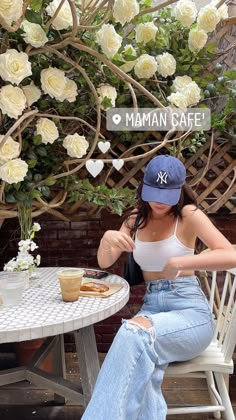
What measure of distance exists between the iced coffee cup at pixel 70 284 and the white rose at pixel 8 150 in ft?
1.57

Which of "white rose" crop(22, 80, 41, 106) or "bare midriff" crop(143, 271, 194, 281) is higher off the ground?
"white rose" crop(22, 80, 41, 106)

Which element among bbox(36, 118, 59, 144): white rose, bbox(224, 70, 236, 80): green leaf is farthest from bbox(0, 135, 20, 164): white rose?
bbox(224, 70, 236, 80): green leaf

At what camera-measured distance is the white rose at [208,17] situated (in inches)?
71.6

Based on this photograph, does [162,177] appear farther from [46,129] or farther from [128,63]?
[128,63]

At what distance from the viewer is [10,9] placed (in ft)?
4.33

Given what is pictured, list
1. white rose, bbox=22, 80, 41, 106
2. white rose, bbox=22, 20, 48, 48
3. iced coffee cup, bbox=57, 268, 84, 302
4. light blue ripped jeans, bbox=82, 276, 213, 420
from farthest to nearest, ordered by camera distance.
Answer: white rose, bbox=22, 80, 41, 106 → white rose, bbox=22, 20, 48, 48 → iced coffee cup, bbox=57, 268, 84, 302 → light blue ripped jeans, bbox=82, 276, 213, 420

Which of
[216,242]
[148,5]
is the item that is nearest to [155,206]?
[216,242]

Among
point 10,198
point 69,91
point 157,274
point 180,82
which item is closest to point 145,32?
point 180,82

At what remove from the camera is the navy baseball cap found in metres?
1.41

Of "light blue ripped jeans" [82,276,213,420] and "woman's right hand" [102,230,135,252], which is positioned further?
"woman's right hand" [102,230,135,252]

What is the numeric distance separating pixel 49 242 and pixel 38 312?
3.96 feet

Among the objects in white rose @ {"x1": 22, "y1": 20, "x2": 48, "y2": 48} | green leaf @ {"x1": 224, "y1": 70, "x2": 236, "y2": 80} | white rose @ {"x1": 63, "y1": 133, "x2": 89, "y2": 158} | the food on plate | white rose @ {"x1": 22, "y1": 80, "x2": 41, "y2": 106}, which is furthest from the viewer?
green leaf @ {"x1": 224, "y1": 70, "x2": 236, "y2": 80}

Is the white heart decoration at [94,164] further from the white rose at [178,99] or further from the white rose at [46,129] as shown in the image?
the white rose at [178,99]

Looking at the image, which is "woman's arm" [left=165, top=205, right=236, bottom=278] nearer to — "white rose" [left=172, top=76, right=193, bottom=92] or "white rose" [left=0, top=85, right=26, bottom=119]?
"white rose" [left=0, top=85, right=26, bottom=119]
